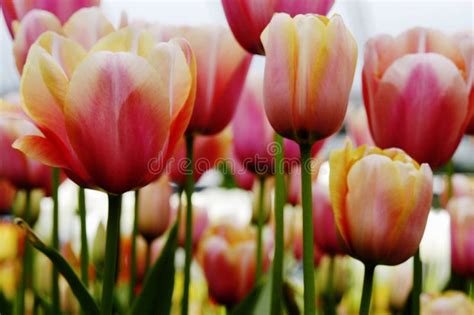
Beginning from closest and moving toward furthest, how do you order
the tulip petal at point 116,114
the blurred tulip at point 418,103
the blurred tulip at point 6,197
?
1. the tulip petal at point 116,114
2. the blurred tulip at point 418,103
3. the blurred tulip at point 6,197

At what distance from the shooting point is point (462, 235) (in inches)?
26.1

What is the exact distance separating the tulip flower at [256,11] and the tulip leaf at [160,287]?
13cm

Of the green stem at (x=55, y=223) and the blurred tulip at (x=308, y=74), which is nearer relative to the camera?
the blurred tulip at (x=308, y=74)

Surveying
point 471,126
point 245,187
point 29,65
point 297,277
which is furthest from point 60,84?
point 297,277

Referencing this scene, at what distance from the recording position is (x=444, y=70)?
1.58 ft

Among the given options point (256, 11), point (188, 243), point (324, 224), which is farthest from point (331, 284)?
point (256, 11)

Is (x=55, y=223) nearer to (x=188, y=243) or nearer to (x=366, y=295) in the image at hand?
(x=188, y=243)

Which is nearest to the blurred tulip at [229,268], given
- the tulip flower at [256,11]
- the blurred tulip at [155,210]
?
the blurred tulip at [155,210]

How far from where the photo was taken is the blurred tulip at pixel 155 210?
0.71 m

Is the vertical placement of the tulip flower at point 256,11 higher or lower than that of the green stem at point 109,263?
higher

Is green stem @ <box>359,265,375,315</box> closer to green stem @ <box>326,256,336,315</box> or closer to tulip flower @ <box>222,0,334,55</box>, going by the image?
tulip flower @ <box>222,0,334,55</box>

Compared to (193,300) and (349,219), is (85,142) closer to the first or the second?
(349,219)

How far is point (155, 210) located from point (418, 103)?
0.98 ft

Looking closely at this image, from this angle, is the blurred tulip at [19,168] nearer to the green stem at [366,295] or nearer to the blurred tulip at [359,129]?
the blurred tulip at [359,129]
